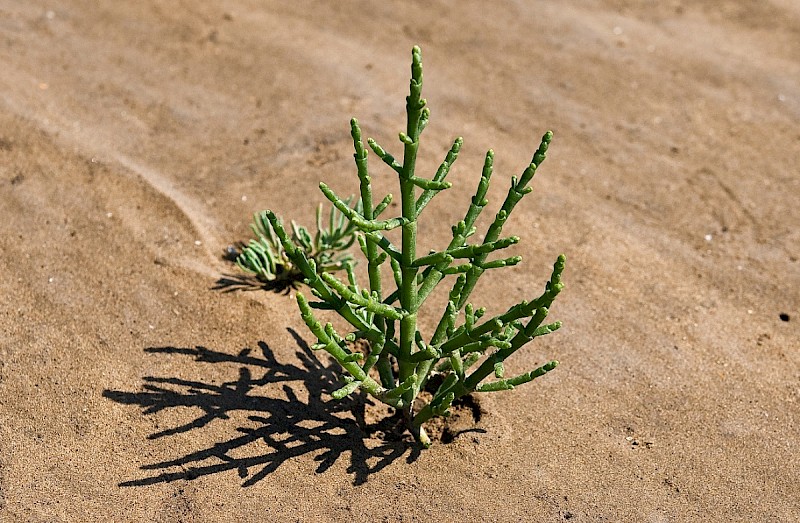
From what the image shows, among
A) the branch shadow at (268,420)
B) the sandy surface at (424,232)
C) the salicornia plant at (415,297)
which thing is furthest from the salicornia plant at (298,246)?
the salicornia plant at (415,297)

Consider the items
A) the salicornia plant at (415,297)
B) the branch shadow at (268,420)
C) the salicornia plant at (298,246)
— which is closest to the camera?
the salicornia plant at (415,297)

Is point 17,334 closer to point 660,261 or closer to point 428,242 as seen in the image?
point 428,242

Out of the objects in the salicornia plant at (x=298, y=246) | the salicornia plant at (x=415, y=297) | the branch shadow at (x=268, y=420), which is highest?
the salicornia plant at (x=415, y=297)

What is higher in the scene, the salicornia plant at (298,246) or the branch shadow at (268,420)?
the salicornia plant at (298,246)

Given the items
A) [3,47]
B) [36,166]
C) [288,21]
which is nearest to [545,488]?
[36,166]

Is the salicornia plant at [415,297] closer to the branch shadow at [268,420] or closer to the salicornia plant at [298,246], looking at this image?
the branch shadow at [268,420]

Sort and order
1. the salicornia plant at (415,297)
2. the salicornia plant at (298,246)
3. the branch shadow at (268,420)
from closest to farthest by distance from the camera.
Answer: the salicornia plant at (415,297) < the branch shadow at (268,420) < the salicornia plant at (298,246)

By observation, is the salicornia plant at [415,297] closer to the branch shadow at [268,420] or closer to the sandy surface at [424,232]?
the branch shadow at [268,420]

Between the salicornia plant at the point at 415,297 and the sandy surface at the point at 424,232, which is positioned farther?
the sandy surface at the point at 424,232
